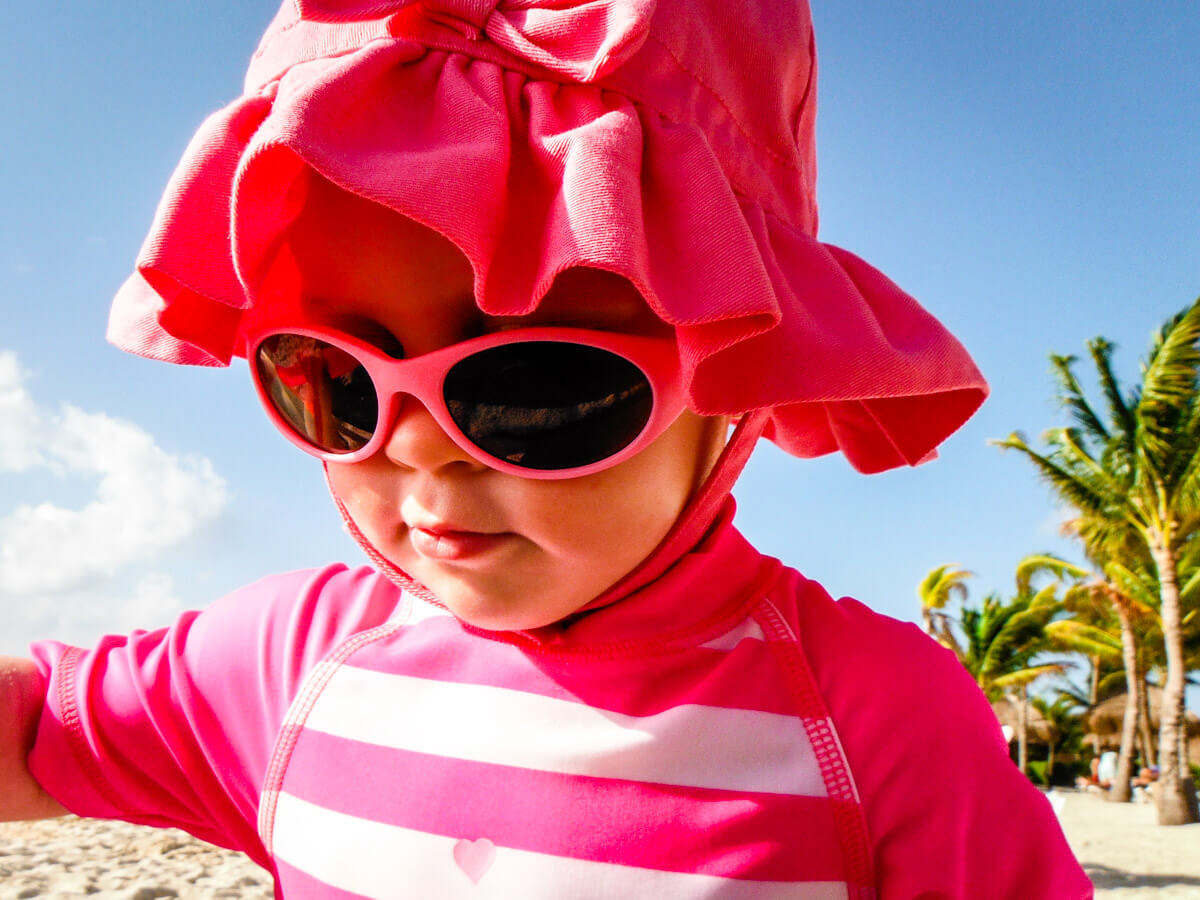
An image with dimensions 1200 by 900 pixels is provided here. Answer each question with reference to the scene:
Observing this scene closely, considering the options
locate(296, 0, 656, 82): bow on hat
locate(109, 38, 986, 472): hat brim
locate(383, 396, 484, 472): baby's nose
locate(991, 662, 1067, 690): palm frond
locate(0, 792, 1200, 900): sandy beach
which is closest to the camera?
locate(109, 38, 986, 472): hat brim

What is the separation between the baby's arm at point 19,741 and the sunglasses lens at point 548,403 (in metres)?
0.95

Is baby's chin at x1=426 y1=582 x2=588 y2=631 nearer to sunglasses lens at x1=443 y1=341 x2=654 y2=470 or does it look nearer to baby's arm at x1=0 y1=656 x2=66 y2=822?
sunglasses lens at x1=443 y1=341 x2=654 y2=470

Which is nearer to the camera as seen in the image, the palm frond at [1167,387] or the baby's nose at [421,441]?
the baby's nose at [421,441]

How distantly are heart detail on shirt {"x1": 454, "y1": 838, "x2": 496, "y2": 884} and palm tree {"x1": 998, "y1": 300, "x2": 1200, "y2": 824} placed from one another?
53.8 ft

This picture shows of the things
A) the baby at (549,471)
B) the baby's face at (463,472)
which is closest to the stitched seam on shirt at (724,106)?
the baby at (549,471)

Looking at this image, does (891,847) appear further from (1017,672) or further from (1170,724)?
(1017,672)

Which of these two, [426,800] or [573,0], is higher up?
[573,0]

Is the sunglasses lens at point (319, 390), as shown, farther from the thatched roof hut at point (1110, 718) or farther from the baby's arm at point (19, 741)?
the thatched roof hut at point (1110, 718)

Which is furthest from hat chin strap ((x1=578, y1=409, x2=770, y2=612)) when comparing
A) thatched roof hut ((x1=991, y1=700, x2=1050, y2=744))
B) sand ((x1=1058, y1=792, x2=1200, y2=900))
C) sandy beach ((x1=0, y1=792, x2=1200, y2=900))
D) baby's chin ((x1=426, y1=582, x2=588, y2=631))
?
thatched roof hut ((x1=991, y1=700, x2=1050, y2=744))

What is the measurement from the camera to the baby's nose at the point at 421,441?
1.19 meters

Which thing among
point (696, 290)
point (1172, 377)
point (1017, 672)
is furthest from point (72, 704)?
point (1017, 672)

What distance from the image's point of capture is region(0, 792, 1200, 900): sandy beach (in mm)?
6102

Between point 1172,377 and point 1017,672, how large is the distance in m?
12.3

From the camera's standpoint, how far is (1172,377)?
1484 cm
